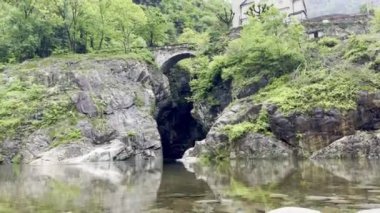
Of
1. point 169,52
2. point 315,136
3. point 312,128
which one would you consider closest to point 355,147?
point 315,136

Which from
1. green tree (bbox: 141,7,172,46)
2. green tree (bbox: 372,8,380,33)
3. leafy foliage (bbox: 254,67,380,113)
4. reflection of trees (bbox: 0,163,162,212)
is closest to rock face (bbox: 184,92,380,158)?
leafy foliage (bbox: 254,67,380,113)

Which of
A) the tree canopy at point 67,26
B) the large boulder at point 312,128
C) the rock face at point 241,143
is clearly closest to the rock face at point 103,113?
the rock face at point 241,143

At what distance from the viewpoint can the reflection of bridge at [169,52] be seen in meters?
58.6

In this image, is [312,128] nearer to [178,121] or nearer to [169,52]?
[169,52]

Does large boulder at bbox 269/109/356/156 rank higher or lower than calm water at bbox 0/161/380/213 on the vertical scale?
higher

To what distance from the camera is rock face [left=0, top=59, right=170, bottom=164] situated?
4378cm

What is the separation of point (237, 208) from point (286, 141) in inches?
1023

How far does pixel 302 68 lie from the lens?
149 feet

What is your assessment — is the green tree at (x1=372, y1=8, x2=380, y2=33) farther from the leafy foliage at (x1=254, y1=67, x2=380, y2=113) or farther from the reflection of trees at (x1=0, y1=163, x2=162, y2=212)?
the reflection of trees at (x1=0, y1=163, x2=162, y2=212)

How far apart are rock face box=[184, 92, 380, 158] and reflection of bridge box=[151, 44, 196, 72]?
65.7ft

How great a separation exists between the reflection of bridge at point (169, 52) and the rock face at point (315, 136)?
20028mm

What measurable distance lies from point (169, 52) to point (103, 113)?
549 inches

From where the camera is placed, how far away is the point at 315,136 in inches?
1480

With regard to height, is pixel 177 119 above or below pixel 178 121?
above
